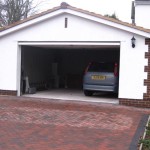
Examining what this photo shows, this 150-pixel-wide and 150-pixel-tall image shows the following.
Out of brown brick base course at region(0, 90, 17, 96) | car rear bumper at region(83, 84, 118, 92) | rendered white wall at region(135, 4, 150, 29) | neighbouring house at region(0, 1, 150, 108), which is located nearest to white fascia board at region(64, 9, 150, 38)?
neighbouring house at region(0, 1, 150, 108)

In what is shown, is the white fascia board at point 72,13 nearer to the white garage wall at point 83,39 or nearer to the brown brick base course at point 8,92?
the white garage wall at point 83,39

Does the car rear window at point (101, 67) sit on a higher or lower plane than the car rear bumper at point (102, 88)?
higher

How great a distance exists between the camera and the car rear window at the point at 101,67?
15905 millimetres

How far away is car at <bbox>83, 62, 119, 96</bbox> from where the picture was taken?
1533cm

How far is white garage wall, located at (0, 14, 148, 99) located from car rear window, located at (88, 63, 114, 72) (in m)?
1.95

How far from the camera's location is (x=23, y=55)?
669 inches

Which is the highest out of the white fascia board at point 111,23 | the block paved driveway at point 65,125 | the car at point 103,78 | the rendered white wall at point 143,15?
the rendered white wall at point 143,15

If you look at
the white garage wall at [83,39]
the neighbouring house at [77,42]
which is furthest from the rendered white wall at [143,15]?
the white garage wall at [83,39]

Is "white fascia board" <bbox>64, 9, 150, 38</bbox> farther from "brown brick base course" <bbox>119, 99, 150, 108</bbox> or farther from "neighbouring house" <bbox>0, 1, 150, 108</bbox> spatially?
"brown brick base course" <bbox>119, 99, 150, 108</bbox>

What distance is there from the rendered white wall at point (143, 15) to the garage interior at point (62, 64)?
270cm

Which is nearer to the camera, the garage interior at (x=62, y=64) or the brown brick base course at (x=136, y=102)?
the brown brick base course at (x=136, y=102)

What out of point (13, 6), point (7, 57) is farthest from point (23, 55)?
point (13, 6)

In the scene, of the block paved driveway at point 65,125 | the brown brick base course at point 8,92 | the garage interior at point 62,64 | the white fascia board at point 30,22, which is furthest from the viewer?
the garage interior at point 62,64

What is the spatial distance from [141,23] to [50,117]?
1310cm
